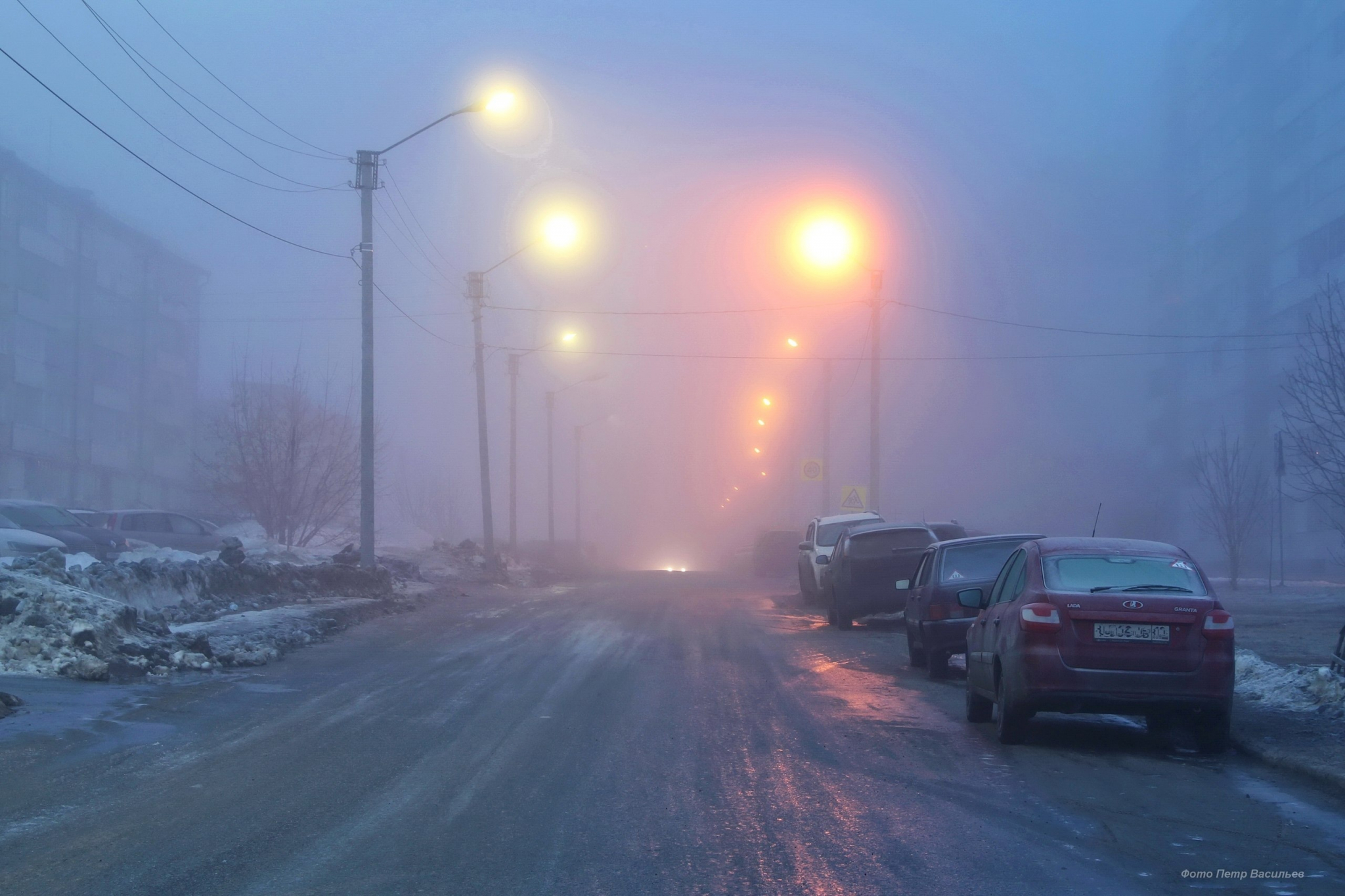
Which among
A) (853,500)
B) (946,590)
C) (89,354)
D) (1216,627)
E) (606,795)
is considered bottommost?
(606,795)

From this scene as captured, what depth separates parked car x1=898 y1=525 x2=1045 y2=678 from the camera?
1316cm

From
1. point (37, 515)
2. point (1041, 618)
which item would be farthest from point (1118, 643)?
point (37, 515)

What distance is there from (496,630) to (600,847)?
41.3 feet

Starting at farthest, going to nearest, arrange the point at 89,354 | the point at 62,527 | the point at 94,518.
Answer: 1. the point at 89,354
2. the point at 94,518
3. the point at 62,527

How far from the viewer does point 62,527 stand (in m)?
27.0

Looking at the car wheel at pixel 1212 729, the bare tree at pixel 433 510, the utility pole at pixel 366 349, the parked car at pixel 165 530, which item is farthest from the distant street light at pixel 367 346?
the bare tree at pixel 433 510

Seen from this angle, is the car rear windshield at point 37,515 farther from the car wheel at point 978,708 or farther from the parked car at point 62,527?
the car wheel at point 978,708

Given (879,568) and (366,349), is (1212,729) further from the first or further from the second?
(366,349)

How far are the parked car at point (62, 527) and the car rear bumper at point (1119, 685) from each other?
2360 centimetres

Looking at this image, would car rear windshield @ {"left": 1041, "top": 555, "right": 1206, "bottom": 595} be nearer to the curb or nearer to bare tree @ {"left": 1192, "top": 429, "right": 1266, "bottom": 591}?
the curb

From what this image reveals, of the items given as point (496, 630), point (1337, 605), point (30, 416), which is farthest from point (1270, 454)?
point (30, 416)

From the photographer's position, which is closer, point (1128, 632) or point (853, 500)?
point (1128, 632)

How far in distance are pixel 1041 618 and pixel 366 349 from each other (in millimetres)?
18067

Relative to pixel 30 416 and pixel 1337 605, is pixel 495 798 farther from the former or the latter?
pixel 30 416
